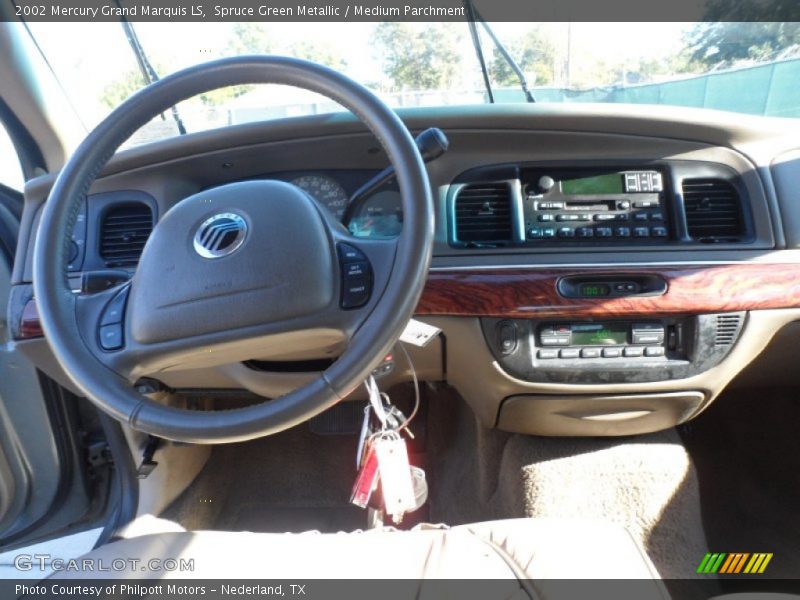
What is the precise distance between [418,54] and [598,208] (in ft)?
2.17

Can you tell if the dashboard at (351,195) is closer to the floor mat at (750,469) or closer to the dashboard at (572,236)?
the dashboard at (572,236)

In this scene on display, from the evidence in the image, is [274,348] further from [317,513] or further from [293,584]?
[317,513]

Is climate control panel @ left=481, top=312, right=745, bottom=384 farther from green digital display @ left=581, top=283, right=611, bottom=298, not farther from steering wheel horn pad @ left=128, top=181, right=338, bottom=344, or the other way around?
steering wheel horn pad @ left=128, top=181, right=338, bottom=344

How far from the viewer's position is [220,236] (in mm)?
972

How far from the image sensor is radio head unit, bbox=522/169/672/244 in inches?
55.8

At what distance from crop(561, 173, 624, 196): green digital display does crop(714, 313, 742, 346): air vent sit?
394mm

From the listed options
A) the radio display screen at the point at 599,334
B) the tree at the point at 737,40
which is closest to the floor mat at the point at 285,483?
the radio display screen at the point at 599,334

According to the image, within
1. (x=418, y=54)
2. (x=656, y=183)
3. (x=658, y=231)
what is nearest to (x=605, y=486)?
(x=658, y=231)

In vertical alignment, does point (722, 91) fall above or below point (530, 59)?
below

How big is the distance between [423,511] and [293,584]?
39.3 inches

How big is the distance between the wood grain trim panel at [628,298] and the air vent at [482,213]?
0.14 metres

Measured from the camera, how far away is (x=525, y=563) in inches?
40.1

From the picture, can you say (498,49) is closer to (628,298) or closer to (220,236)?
(628,298)

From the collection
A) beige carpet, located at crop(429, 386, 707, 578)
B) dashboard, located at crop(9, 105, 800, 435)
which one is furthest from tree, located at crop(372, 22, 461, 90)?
beige carpet, located at crop(429, 386, 707, 578)
